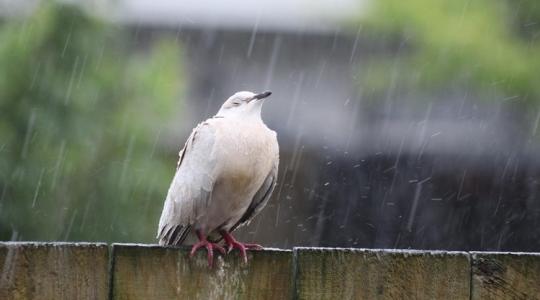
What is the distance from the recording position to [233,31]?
55.9ft

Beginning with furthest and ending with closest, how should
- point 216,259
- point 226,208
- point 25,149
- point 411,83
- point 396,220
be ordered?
point 411,83, point 396,220, point 25,149, point 226,208, point 216,259

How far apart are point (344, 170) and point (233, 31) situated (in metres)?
6.05

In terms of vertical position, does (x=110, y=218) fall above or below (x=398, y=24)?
below

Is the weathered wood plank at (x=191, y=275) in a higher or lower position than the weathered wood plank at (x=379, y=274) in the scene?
lower

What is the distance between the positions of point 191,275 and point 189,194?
154 cm

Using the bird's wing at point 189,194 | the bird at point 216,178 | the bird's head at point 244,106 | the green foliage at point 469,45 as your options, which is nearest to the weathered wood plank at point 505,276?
the bird at point 216,178

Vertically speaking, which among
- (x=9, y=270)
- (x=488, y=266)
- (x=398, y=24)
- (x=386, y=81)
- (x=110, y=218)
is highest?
(x=398, y=24)

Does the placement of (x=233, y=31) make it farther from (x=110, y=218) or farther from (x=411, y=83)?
(x=110, y=218)

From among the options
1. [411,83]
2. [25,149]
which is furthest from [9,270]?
[411,83]

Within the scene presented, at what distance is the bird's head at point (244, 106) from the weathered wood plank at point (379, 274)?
80.0 inches

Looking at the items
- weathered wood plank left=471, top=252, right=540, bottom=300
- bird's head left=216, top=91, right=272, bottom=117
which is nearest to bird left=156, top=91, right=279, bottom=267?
bird's head left=216, top=91, right=272, bottom=117

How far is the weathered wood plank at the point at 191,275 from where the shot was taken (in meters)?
2.05

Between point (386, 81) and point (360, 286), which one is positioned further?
point (386, 81)

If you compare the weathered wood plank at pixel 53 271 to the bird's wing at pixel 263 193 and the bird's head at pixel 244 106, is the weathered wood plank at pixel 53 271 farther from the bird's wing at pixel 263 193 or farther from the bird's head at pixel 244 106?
the bird's head at pixel 244 106
